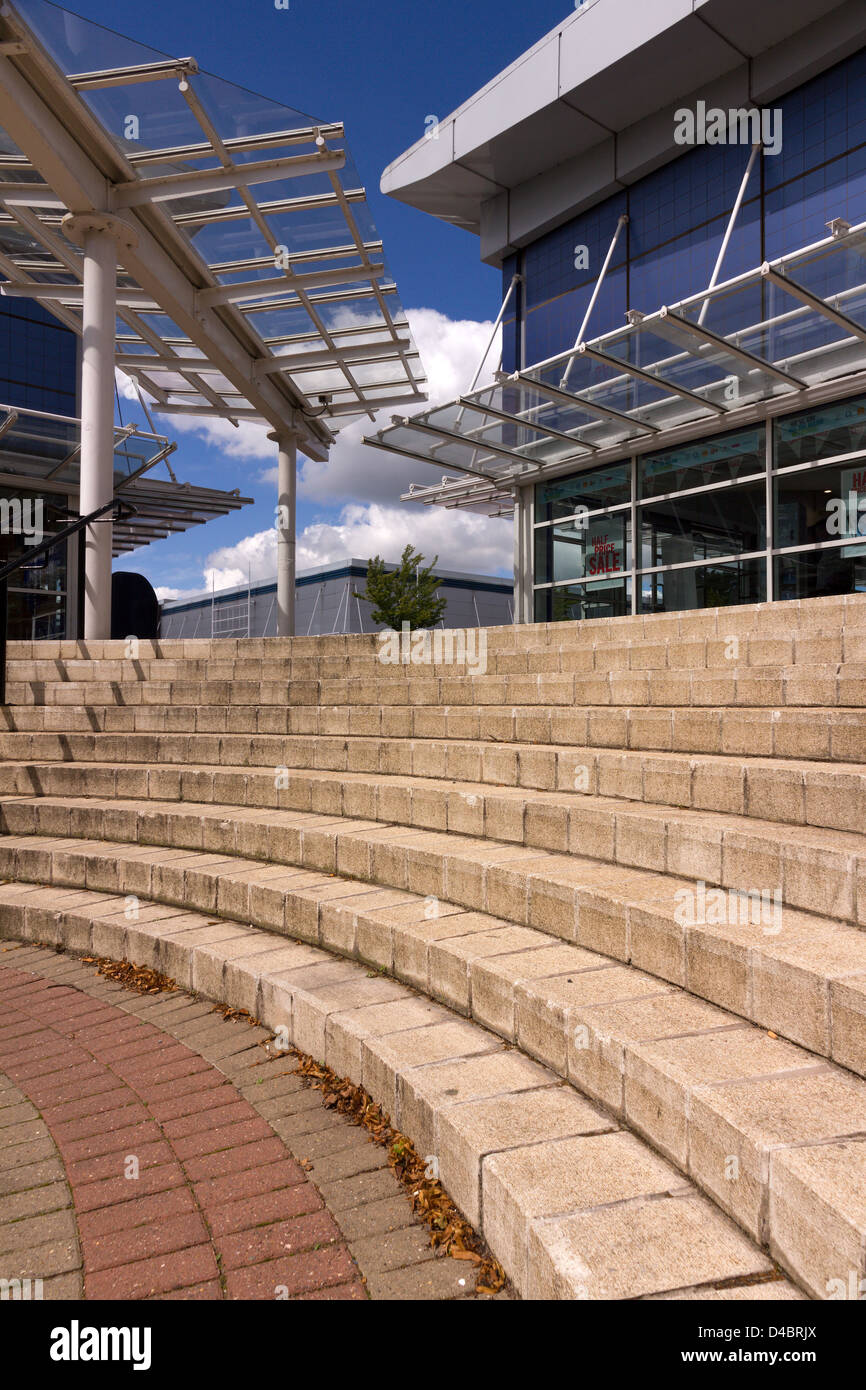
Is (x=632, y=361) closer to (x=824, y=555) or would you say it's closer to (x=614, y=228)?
(x=824, y=555)

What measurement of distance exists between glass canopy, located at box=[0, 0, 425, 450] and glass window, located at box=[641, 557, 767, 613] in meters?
5.45

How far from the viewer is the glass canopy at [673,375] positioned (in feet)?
29.6

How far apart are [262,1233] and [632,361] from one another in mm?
10119

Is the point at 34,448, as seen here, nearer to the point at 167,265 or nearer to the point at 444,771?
the point at 167,265

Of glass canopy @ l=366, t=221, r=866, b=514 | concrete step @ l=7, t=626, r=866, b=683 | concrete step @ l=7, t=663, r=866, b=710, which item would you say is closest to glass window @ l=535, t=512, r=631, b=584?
glass canopy @ l=366, t=221, r=866, b=514

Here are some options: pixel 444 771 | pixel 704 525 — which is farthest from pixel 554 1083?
pixel 704 525

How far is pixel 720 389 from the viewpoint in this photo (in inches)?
464

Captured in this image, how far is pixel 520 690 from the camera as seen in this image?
6.94m

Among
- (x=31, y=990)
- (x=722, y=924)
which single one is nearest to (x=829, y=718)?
(x=722, y=924)

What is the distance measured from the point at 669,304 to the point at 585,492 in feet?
10.7

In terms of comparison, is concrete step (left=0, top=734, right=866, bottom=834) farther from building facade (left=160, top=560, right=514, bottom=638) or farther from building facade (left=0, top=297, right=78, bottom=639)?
building facade (left=160, top=560, right=514, bottom=638)

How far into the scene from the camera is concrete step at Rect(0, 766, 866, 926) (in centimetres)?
300

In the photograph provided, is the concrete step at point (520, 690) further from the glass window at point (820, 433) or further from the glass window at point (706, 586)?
the glass window at point (820, 433)
